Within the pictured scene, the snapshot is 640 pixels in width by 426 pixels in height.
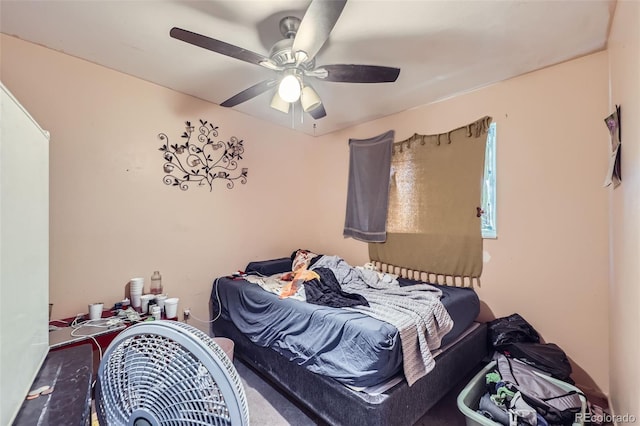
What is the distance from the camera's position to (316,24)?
1199 mm

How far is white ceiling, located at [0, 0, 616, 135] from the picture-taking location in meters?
1.45

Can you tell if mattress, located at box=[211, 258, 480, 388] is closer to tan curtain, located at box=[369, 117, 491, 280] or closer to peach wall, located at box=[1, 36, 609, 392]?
tan curtain, located at box=[369, 117, 491, 280]

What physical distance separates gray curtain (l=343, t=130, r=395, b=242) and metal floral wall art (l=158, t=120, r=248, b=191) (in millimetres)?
1279

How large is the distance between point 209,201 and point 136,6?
1584mm

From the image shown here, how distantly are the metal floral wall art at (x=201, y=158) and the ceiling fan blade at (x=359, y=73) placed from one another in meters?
1.50

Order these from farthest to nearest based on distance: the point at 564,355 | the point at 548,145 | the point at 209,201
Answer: the point at 209,201
the point at 548,145
the point at 564,355

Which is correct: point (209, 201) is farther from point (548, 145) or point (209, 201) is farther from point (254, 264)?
point (548, 145)

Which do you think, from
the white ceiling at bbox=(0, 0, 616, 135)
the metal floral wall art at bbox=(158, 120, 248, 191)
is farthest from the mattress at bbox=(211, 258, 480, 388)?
the white ceiling at bbox=(0, 0, 616, 135)

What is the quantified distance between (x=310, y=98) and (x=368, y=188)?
142cm

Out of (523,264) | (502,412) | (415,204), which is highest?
(415,204)

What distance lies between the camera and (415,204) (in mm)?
2682

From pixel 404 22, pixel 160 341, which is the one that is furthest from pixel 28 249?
pixel 404 22

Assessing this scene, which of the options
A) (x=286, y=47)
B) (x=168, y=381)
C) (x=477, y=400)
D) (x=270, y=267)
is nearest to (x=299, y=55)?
(x=286, y=47)

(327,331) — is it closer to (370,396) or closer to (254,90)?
(370,396)
